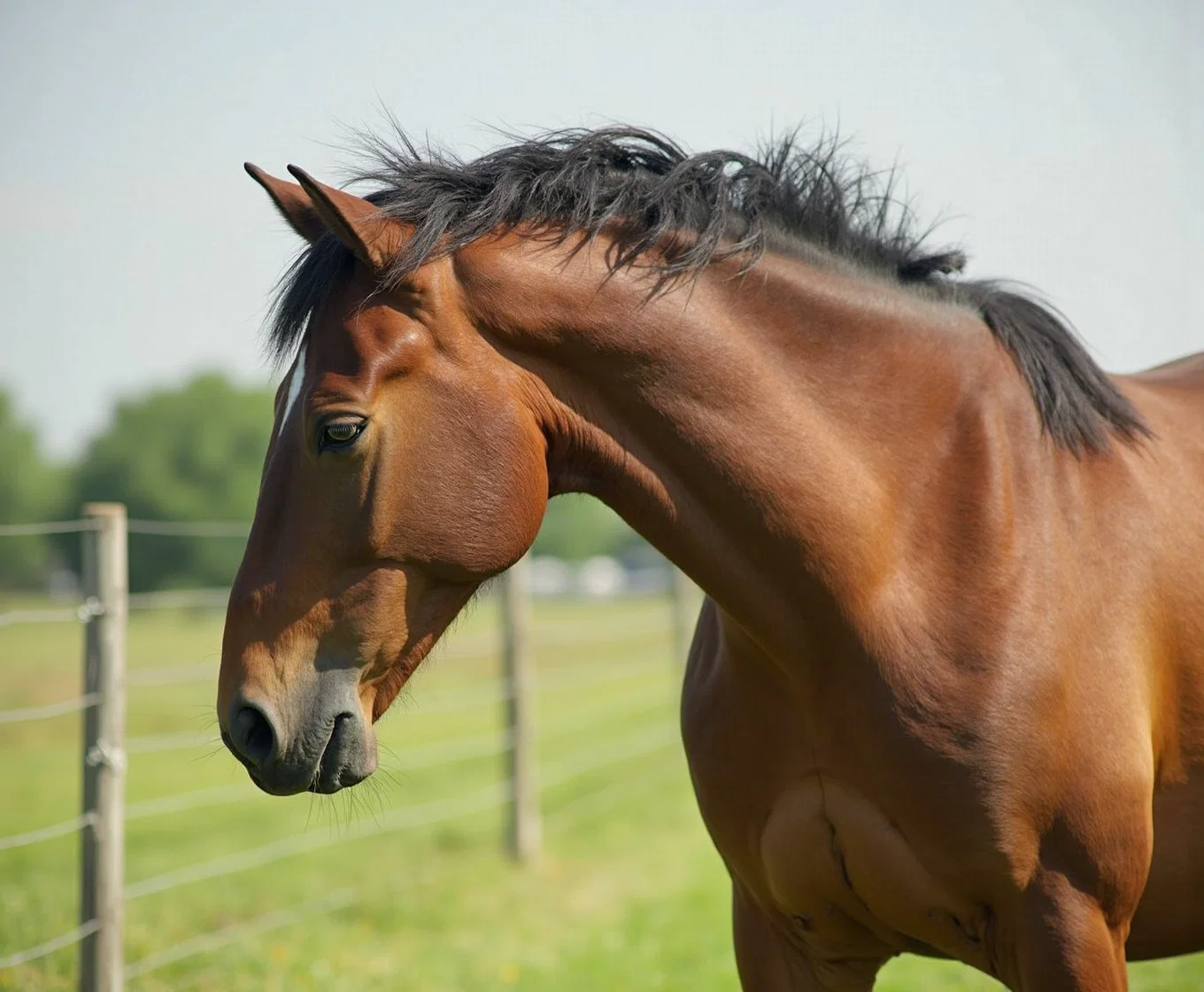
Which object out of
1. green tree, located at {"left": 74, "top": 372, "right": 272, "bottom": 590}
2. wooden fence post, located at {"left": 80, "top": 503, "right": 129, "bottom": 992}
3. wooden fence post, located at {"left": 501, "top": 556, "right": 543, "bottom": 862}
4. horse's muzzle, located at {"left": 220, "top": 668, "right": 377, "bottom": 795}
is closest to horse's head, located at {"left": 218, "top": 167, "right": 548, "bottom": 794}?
horse's muzzle, located at {"left": 220, "top": 668, "right": 377, "bottom": 795}

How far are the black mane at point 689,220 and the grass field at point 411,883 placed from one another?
0.96 metres

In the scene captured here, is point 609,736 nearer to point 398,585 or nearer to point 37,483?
point 398,585

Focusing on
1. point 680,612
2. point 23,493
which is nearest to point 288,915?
point 680,612

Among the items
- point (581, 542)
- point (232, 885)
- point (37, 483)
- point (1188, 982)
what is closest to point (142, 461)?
point (37, 483)

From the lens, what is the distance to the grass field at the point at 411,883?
5113 mm

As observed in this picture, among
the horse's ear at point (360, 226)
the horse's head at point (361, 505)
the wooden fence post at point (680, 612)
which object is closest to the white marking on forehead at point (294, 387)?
the horse's head at point (361, 505)

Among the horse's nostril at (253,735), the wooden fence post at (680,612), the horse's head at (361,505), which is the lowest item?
the wooden fence post at (680,612)

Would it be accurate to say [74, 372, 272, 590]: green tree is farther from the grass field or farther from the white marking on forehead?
the white marking on forehead

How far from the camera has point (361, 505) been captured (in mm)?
2096

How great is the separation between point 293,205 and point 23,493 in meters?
66.0

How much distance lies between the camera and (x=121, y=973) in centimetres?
420

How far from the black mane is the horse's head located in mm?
86

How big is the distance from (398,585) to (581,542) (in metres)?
80.3

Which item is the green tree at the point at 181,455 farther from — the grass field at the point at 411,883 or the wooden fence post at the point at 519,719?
the wooden fence post at the point at 519,719
